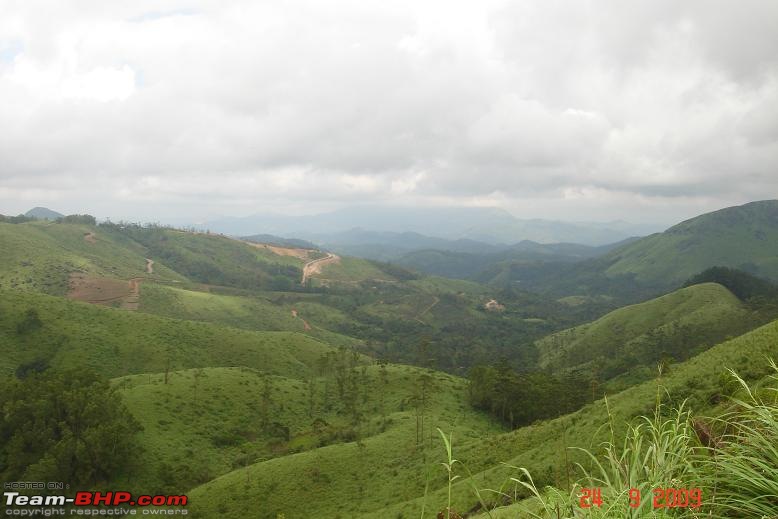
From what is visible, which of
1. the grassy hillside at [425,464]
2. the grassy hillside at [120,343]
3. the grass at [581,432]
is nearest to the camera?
the grass at [581,432]

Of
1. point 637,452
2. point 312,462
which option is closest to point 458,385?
point 312,462

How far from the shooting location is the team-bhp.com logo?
41.3 m

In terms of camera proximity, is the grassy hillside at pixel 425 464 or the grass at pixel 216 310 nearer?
the grassy hillside at pixel 425 464

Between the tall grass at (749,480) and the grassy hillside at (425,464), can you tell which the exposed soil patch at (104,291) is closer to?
the grassy hillside at (425,464)

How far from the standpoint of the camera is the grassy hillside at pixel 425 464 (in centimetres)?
→ 3098

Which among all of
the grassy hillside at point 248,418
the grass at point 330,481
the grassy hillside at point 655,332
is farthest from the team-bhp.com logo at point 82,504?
the grassy hillside at point 655,332

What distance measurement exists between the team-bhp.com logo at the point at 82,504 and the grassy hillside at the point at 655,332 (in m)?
114

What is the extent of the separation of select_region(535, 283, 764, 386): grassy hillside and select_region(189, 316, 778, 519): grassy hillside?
86.3m

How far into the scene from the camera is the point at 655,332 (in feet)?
525

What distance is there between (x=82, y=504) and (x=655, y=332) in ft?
594

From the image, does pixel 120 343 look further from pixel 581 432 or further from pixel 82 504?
pixel 581 432
